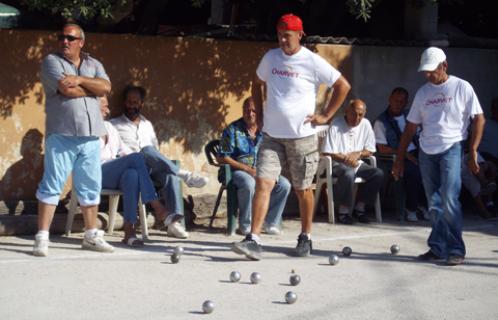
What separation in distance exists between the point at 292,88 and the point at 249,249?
1.43 metres

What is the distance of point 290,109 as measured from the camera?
945 cm

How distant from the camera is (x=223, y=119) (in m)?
12.3

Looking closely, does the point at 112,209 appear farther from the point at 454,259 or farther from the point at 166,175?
the point at 454,259

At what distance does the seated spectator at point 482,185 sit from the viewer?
12828mm

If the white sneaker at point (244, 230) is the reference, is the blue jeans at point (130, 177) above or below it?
above

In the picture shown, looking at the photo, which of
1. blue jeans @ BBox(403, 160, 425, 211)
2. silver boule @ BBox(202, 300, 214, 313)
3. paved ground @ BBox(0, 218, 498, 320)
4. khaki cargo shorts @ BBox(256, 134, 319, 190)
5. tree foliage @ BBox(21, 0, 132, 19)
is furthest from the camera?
blue jeans @ BBox(403, 160, 425, 211)

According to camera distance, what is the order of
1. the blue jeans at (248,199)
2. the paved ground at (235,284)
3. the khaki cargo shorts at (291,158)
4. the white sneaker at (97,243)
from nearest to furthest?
the paved ground at (235,284) → the khaki cargo shorts at (291,158) → the white sneaker at (97,243) → the blue jeans at (248,199)

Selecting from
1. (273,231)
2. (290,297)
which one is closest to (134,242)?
(273,231)

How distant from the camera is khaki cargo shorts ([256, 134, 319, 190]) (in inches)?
375

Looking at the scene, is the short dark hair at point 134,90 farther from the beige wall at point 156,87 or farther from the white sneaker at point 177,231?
the white sneaker at point 177,231

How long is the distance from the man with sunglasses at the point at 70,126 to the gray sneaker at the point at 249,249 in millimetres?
1187

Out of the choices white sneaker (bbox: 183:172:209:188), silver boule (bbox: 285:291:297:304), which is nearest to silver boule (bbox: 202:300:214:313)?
silver boule (bbox: 285:291:297:304)

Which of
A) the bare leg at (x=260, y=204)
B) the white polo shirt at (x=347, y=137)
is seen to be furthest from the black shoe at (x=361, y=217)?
the bare leg at (x=260, y=204)

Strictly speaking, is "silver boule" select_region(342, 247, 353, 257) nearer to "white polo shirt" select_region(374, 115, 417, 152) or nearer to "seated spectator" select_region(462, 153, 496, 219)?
"white polo shirt" select_region(374, 115, 417, 152)
